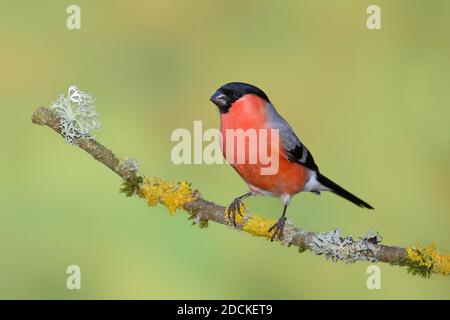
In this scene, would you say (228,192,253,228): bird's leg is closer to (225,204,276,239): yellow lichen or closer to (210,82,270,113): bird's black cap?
(225,204,276,239): yellow lichen

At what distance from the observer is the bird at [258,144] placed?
3.91 m

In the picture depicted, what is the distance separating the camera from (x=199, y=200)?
10.7 feet

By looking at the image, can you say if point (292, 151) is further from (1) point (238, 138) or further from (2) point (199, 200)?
(2) point (199, 200)

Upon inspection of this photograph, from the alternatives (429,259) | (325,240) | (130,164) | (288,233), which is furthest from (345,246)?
(130,164)

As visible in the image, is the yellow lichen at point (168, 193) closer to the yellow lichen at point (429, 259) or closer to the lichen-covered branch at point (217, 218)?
the lichen-covered branch at point (217, 218)

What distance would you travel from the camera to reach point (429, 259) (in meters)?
3.32

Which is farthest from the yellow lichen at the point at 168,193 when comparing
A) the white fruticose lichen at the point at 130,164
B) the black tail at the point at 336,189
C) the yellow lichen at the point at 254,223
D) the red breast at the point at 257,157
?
the black tail at the point at 336,189

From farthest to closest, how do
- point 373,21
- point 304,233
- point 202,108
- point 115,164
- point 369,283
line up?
point 373,21 → point 202,108 → point 369,283 → point 304,233 → point 115,164

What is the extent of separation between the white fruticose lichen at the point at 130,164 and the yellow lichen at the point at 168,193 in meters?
0.10

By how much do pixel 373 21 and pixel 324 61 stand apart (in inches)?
23.3

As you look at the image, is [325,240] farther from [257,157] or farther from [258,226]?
[257,157]

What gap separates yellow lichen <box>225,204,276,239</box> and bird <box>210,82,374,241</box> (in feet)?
1.10

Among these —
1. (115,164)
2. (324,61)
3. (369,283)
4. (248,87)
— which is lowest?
(369,283)

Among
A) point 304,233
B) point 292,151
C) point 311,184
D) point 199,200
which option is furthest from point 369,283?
point 199,200
